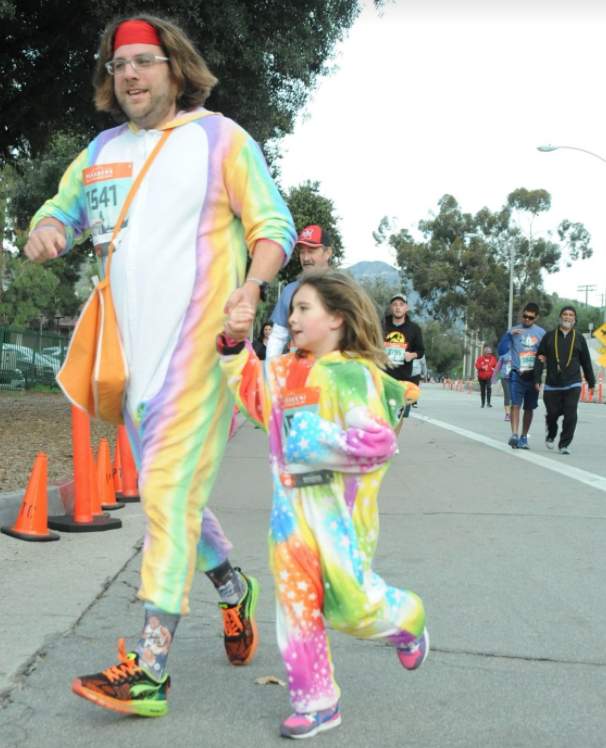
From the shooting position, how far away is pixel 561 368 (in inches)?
492

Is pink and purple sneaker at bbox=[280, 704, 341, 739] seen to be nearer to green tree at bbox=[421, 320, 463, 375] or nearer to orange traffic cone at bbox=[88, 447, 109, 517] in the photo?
orange traffic cone at bbox=[88, 447, 109, 517]

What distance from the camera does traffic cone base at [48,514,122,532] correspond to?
6.13 meters

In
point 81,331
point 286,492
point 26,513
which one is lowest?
point 26,513

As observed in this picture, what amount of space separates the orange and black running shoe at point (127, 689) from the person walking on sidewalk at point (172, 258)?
14 mm

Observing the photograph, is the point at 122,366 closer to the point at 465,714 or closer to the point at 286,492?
the point at 286,492

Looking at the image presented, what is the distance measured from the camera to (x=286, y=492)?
2.87m

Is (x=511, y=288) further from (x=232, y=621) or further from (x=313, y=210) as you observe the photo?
(x=232, y=621)

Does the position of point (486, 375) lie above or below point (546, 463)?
above

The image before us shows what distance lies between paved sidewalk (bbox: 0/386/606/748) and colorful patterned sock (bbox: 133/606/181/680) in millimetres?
177

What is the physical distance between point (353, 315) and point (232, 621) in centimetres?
116

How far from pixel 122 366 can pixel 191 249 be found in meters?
0.42

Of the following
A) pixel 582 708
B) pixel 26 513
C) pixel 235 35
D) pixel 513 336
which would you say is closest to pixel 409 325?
pixel 513 336

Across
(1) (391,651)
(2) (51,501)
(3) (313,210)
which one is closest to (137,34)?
(1) (391,651)

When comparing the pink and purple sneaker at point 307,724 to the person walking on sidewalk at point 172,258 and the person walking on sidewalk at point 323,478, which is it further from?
the person walking on sidewalk at point 172,258
